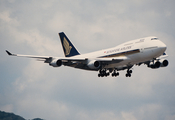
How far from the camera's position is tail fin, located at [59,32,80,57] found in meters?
69.7

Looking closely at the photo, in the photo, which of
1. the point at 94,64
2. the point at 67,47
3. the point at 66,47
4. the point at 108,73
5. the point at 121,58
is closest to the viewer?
the point at 121,58

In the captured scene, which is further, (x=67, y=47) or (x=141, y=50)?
(x=67, y=47)

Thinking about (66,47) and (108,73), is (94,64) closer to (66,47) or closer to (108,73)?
(108,73)

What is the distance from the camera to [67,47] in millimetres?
71375

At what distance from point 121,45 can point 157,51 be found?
8.75 metres

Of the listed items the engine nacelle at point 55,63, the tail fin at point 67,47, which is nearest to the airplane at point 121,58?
the engine nacelle at point 55,63

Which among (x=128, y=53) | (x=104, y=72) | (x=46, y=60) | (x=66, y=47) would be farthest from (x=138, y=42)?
(x=66, y=47)

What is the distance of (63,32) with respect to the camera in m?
74.2

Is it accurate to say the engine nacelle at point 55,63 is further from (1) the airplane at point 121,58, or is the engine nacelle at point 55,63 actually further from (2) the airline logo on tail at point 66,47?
(2) the airline logo on tail at point 66,47

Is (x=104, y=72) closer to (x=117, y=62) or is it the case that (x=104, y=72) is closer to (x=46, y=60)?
(x=117, y=62)

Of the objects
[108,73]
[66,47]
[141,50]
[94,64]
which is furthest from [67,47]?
[141,50]

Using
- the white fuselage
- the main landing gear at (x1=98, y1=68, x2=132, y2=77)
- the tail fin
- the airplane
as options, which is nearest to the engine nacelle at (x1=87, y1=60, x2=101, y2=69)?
the airplane

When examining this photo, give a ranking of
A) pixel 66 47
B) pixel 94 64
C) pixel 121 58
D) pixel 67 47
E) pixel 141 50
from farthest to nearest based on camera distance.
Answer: pixel 66 47, pixel 67 47, pixel 94 64, pixel 121 58, pixel 141 50

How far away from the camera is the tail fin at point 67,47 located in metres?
69.7
